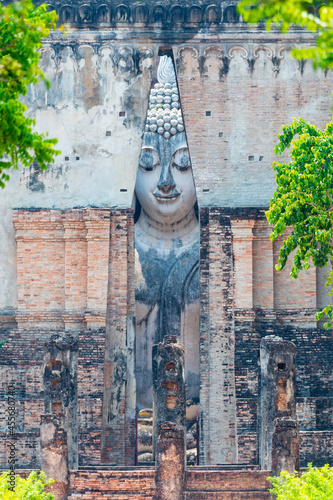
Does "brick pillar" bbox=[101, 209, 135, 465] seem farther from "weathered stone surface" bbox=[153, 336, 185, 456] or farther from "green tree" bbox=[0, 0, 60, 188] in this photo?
"green tree" bbox=[0, 0, 60, 188]

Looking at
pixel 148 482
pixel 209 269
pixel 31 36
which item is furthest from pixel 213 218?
pixel 31 36

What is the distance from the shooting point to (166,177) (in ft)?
61.5

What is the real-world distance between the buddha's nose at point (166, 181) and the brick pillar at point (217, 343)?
1.78 metres

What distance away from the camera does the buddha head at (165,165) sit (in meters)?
18.7

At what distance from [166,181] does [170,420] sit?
6.19 metres

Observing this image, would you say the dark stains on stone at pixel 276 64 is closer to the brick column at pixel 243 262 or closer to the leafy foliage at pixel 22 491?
the brick column at pixel 243 262

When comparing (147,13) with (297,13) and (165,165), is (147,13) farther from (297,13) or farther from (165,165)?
(297,13)

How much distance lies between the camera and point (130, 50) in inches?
688

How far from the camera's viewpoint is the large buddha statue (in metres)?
18.8

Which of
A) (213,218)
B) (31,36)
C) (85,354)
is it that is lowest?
(85,354)

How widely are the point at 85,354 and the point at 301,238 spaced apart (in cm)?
455

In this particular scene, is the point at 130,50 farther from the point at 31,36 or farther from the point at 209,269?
the point at 31,36

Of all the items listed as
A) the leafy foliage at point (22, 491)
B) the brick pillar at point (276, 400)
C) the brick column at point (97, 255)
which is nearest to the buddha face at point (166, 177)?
the brick column at point (97, 255)

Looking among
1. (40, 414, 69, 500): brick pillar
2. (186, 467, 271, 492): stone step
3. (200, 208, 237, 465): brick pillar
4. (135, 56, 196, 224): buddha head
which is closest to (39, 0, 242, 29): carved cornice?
(135, 56, 196, 224): buddha head
